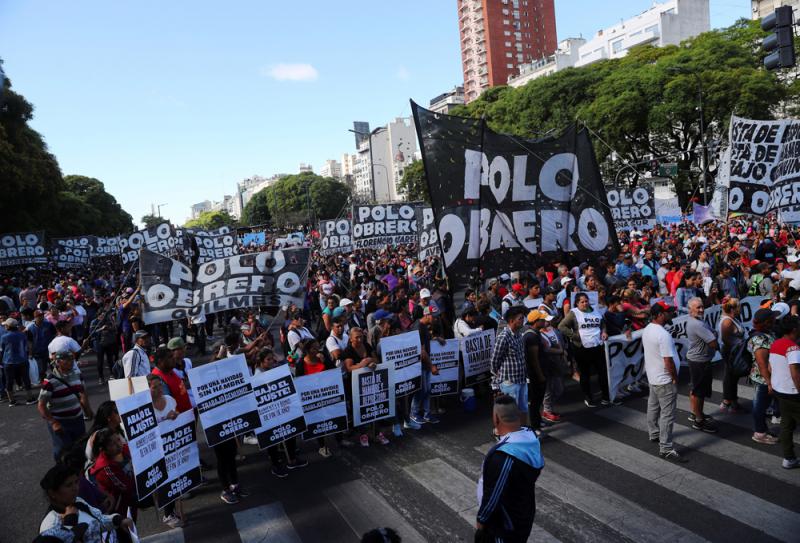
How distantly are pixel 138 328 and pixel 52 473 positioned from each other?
7.21 m

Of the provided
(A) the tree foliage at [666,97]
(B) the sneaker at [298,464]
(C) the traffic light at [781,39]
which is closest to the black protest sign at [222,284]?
(B) the sneaker at [298,464]

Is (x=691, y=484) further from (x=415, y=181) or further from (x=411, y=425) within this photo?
(x=415, y=181)

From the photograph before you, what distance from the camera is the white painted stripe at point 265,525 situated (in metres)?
5.11

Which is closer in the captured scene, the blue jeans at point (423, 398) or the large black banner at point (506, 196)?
A: the blue jeans at point (423, 398)

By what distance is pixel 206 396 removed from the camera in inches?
238

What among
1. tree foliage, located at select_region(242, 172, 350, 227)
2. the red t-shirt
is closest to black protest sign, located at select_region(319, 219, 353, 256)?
the red t-shirt

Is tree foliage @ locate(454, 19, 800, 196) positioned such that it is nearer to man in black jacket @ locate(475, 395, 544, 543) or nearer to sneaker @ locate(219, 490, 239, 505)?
→ sneaker @ locate(219, 490, 239, 505)

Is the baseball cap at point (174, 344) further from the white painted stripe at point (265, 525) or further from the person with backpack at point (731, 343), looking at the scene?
the person with backpack at point (731, 343)

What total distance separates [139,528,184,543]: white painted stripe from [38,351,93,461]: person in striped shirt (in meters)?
1.71

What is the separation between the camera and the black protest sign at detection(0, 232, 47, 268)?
27.1m

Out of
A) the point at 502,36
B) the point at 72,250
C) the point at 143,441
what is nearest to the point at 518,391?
the point at 143,441

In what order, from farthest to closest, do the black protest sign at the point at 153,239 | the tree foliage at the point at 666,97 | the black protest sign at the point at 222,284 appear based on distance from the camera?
the tree foliage at the point at 666,97 < the black protest sign at the point at 153,239 < the black protest sign at the point at 222,284

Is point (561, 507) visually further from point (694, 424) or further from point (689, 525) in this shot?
point (694, 424)

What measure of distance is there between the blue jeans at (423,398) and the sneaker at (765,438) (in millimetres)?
4111
